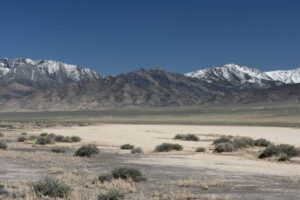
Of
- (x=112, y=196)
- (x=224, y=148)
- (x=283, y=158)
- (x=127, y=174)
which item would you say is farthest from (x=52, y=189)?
(x=224, y=148)

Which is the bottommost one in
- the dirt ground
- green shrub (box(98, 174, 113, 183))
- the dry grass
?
the dirt ground

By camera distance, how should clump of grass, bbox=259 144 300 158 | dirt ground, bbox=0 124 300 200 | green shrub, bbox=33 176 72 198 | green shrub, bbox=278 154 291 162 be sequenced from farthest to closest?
1. clump of grass, bbox=259 144 300 158
2. green shrub, bbox=278 154 291 162
3. dirt ground, bbox=0 124 300 200
4. green shrub, bbox=33 176 72 198

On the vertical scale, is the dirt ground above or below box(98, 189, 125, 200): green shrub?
below

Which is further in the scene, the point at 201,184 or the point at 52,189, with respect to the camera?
the point at 201,184

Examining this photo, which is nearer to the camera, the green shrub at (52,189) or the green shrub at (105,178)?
the green shrub at (52,189)

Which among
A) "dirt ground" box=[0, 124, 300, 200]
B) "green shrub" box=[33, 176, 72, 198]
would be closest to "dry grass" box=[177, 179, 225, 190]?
"dirt ground" box=[0, 124, 300, 200]

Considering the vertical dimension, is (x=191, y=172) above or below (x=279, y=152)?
below

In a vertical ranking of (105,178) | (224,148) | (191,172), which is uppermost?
(224,148)

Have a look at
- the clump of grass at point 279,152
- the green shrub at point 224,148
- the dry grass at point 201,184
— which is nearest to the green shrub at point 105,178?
the dry grass at point 201,184

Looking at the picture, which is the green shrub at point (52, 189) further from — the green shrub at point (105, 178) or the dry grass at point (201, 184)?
the dry grass at point (201, 184)

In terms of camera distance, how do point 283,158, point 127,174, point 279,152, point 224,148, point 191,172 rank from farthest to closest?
point 224,148 → point 279,152 → point 283,158 → point 191,172 → point 127,174

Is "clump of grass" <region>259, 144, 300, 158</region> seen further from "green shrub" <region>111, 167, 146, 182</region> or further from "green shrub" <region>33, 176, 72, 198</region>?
"green shrub" <region>33, 176, 72, 198</region>

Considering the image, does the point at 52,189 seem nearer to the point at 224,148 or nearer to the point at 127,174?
the point at 127,174

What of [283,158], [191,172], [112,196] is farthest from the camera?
[283,158]
